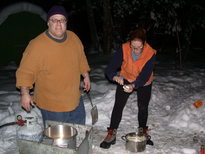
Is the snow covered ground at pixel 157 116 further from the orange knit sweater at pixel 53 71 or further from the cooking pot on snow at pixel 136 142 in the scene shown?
the orange knit sweater at pixel 53 71

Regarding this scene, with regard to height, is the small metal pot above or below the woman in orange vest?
below

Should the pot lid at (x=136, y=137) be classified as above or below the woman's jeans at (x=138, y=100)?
below

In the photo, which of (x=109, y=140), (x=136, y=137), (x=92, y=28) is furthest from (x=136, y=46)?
(x=92, y=28)

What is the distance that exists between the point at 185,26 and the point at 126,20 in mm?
3827

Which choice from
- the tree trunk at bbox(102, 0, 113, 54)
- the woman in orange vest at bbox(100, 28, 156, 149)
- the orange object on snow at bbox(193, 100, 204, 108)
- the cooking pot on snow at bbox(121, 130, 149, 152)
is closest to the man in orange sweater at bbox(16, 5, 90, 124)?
the woman in orange vest at bbox(100, 28, 156, 149)

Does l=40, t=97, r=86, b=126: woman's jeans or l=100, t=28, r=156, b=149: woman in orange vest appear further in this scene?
l=100, t=28, r=156, b=149: woman in orange vest

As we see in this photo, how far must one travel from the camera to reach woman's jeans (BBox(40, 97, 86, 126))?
4055 millimetres

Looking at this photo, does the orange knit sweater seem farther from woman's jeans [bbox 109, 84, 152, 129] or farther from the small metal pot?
the small metal pot

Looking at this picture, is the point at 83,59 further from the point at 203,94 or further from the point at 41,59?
the point at 203,94

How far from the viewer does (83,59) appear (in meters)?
4.25

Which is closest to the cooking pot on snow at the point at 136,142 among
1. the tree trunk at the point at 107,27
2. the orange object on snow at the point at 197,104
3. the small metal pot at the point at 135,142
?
the small metal pot at the point at 135,142

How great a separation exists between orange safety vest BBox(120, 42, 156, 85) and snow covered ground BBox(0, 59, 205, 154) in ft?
4.64

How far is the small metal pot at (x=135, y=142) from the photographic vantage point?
4722 millimetres

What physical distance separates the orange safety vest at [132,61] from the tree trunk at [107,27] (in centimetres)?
942
